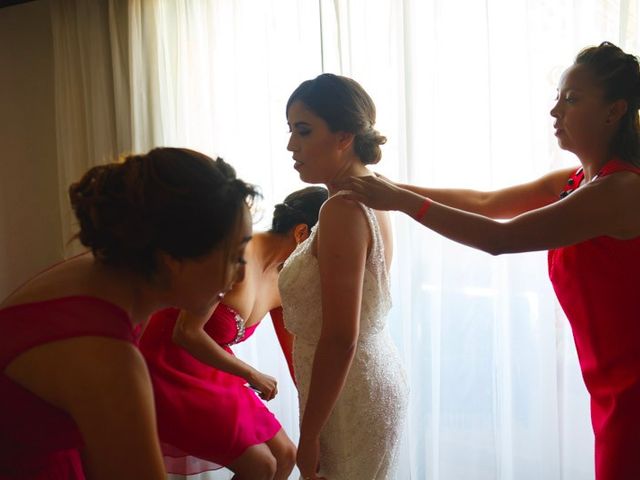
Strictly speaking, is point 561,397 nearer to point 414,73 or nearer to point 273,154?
point 414,73

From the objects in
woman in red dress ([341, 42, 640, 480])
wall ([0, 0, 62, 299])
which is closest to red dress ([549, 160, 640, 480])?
woman in red dress ([341, 42, 640, 480])

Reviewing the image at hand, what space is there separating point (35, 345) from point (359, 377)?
88 cm

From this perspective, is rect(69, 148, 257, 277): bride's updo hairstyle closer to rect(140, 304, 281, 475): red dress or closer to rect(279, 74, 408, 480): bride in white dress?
rect(279, 74, 408, 480): bride in white dress

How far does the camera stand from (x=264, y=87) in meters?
2.79

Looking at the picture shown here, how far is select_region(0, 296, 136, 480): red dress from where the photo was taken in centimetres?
88

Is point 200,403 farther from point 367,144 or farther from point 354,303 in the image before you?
point 367,144

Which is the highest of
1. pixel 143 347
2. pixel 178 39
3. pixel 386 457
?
pixel 178 39

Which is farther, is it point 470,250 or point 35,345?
point 470,250

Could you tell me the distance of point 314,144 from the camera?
5.28 ft

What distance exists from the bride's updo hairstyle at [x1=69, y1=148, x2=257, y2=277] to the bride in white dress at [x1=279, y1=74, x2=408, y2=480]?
0.53 meters

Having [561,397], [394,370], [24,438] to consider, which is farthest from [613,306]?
[24,438]

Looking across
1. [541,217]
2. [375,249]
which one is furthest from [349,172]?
[541,217]

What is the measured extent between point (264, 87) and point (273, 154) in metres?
0.28

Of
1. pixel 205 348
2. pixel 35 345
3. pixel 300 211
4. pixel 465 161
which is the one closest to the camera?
pixel 35 345
